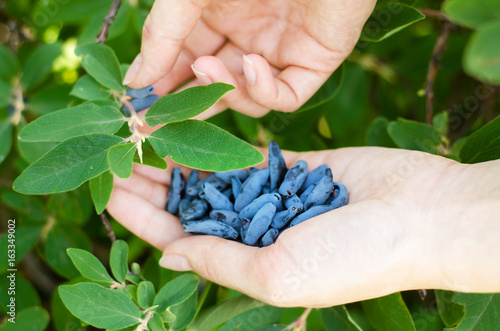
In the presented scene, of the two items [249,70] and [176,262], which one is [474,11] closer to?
[249,70]

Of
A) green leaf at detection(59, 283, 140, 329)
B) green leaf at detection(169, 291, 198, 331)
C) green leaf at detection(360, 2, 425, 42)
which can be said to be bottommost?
green leaf at detection(169, 291, 198, 331)

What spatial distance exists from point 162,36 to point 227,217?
57cm

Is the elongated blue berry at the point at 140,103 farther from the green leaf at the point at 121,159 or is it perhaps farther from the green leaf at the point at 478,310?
the green leaf at the point at 478,310

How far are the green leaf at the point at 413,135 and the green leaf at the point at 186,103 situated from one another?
0.70 meters

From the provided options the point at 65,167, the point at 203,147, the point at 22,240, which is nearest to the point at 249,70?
the point at 203,147

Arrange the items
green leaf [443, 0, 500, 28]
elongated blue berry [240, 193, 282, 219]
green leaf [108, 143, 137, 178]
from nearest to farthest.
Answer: green leaf [443, 0, 500, 28] < green leaf [108, 143, 137, 178] < elongated blue berry [240, 193, 282, 219]

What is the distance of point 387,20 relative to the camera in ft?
5.08

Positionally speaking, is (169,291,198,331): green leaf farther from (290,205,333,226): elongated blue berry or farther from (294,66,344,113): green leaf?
(294,66,344,113): green leaf

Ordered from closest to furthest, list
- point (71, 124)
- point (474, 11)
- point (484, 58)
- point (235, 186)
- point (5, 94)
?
point (484, 58)
point (474, 11)
point (71, 124)
point (235, 186)
point (5, 94)

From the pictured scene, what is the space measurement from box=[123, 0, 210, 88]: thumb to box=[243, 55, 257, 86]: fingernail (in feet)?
0.61

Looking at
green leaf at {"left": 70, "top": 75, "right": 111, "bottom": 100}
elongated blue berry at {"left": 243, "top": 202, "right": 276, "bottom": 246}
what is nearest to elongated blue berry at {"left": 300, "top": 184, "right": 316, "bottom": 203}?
elongated blue berry at {"left": 243, "top": 202, "right": 276, "bottom": 246}

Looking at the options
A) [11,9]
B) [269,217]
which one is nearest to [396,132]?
[269,217]

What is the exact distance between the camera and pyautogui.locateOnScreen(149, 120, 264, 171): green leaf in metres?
1.14

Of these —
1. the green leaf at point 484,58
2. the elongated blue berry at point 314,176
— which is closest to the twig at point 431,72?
the elongated blue berry at point 314,176
